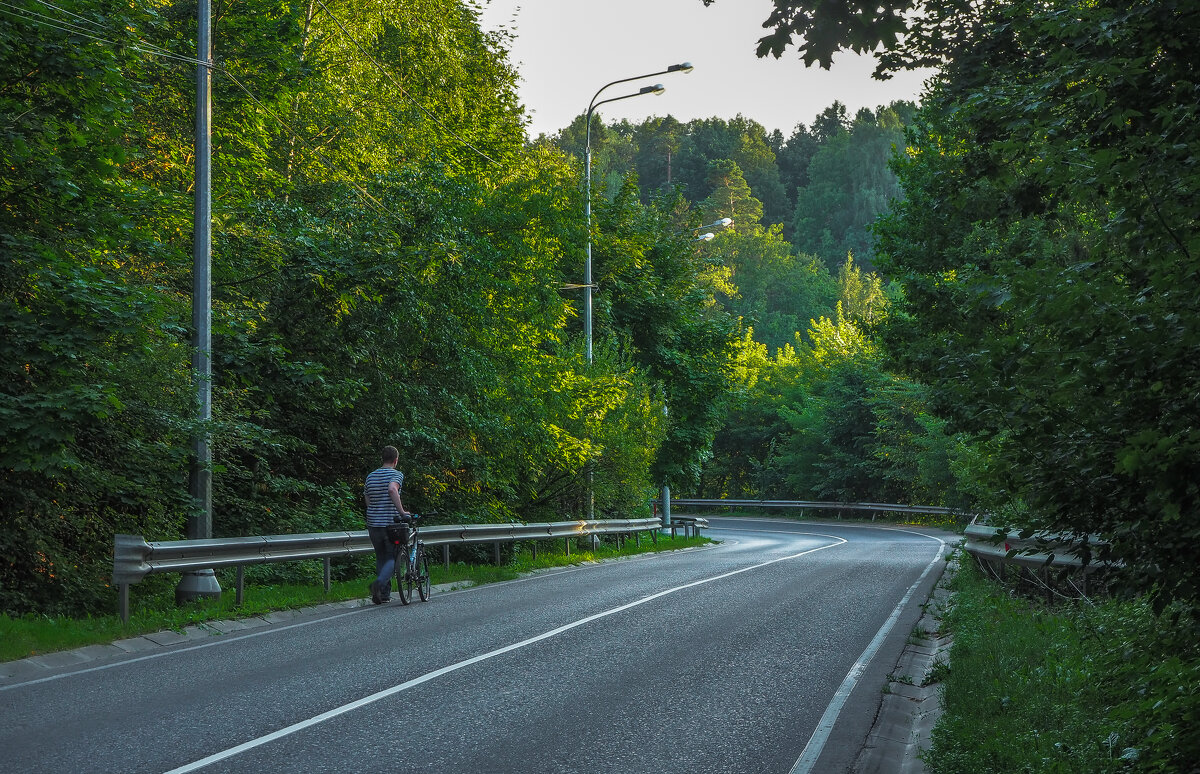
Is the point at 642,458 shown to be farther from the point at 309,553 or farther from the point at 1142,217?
the point at 1142,217

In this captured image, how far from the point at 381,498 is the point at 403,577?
3.82 feet

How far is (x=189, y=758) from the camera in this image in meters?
6.09

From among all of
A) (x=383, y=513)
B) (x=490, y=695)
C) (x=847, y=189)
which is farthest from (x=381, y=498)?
(x=847, y=189)

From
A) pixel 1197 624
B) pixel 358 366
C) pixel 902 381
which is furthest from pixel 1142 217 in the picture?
pixel 902 381

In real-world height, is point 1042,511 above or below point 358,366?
below

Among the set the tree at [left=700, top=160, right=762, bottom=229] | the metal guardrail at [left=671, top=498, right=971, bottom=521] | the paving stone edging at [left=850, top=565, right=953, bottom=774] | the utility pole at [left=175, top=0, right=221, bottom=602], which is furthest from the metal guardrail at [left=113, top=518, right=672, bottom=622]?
the tree at [left=700, top=160, right=762, bottom=229]

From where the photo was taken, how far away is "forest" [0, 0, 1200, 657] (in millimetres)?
4664

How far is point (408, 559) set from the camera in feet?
47.6

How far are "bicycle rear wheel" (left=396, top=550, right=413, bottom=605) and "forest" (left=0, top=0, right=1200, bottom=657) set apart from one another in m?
2.50

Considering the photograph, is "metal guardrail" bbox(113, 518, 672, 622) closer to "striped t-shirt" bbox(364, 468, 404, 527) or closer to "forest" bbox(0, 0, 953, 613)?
"striped t-shirt" bbox(364, 468, 404, 527)

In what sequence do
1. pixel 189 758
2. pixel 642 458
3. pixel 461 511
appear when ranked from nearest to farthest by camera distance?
pixel 189 758 < pixel 461 511 < pixel 642 458

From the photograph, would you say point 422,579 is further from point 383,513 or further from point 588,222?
point 588,222

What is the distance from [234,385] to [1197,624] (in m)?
13.8

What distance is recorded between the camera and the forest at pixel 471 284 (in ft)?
15.3
